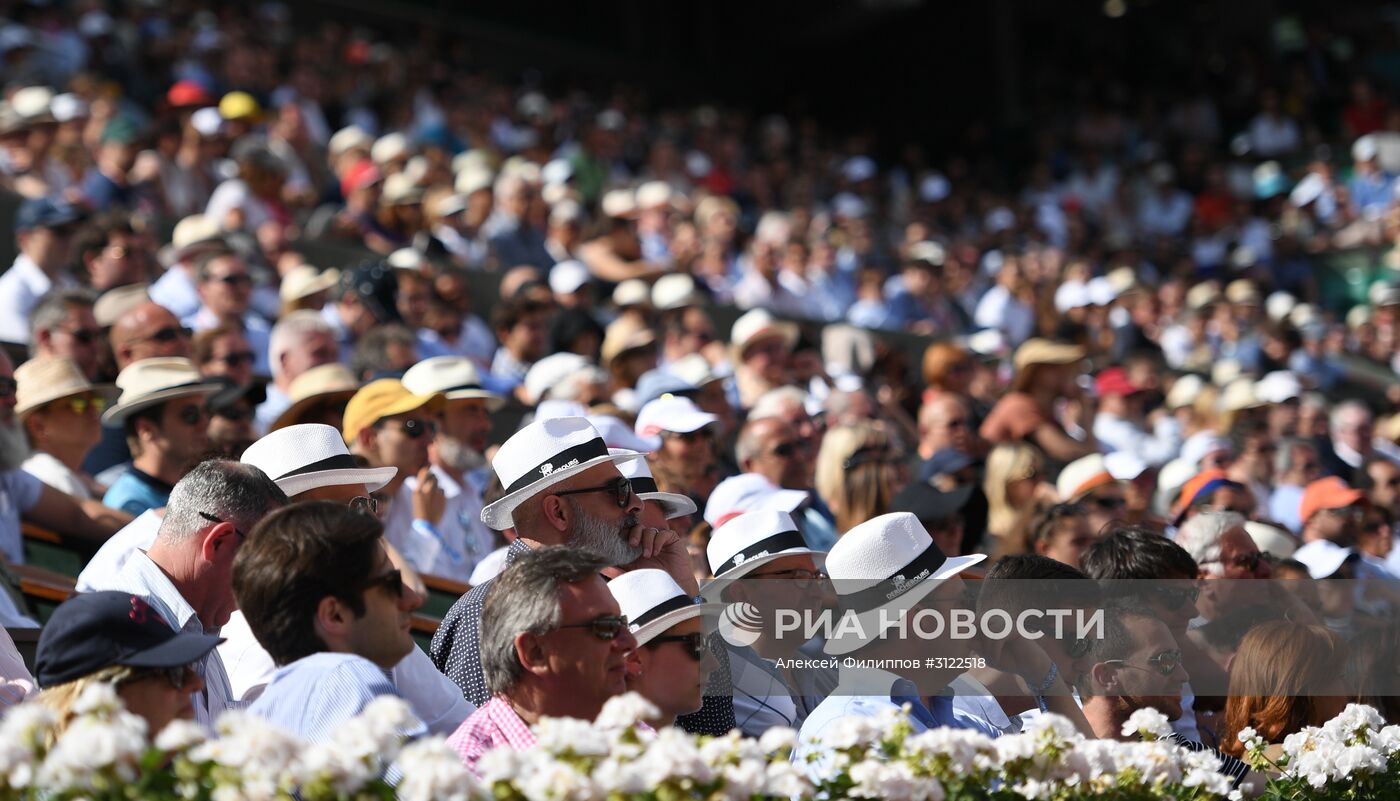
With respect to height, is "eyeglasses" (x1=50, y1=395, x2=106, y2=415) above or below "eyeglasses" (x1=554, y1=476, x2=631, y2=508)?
below

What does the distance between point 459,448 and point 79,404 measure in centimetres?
137

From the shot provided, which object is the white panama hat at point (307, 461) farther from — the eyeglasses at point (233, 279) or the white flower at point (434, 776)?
the eyeglasses at point (233, 279)

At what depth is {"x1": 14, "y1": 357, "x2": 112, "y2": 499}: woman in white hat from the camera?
248 inches

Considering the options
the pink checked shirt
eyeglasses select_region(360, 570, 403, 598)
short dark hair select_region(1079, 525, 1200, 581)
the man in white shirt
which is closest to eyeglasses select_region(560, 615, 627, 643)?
the pink checked shirt

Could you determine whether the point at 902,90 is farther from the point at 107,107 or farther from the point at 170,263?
the point at 170,263

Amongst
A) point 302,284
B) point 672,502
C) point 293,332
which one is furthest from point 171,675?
point 302,284

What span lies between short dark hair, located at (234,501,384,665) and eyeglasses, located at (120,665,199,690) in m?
0.16

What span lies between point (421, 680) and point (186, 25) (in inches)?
500

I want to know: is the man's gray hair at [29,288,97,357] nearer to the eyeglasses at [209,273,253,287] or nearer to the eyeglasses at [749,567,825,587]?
the eyeglasses at [209,273,253,287]

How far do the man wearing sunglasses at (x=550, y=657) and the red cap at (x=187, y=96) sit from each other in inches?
393

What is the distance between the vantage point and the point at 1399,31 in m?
23.8

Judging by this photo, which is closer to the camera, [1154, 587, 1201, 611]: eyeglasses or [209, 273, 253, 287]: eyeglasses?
[1154, 587, 1201, 611]: eyeglasses

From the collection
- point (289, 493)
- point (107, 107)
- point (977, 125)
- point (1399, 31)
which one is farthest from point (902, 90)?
point (289, 493)

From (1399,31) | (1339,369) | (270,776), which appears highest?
(270,776)
